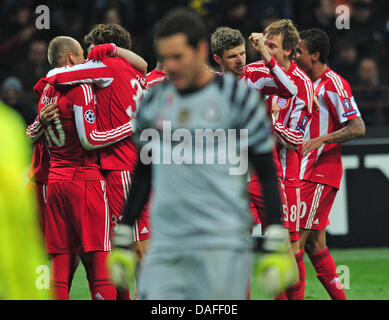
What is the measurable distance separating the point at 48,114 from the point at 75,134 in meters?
0.23

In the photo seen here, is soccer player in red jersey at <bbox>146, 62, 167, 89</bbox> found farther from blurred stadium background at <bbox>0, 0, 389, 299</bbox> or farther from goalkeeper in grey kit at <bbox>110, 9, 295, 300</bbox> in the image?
blurred stadium background at <bbox>0, 0, 389, 299</bbox>

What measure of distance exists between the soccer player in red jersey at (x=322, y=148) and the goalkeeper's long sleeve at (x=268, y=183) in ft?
9.61

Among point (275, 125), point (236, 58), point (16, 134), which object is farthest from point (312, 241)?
point (16, 134)

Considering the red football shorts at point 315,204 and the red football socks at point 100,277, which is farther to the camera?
the red football shorts at point 315,204

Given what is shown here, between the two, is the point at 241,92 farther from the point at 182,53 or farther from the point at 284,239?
the point at 284,239

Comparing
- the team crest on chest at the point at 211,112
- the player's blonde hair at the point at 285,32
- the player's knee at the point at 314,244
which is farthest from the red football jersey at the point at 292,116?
the team crest on chest at the point at 211,112

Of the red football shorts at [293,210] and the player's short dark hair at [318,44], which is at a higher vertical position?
the player's short dark hair at [318,44]

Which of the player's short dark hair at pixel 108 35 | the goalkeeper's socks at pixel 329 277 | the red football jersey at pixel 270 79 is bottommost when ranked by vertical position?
the goalkeeper's socks at pixel 329 277

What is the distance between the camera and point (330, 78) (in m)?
6.68

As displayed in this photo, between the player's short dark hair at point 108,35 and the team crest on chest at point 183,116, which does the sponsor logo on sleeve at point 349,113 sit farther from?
the team crest on chest at point 183,116

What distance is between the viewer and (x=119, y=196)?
5656 millimetres

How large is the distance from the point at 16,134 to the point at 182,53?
146cm

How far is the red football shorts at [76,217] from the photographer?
5344mm

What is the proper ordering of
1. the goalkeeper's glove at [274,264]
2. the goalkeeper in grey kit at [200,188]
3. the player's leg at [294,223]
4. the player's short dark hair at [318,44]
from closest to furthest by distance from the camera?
the goalkeeper's glove at [274,264] < the goalkeeper in grey kit at [200,188] < the player's leg at [294,223] < the player's short dark hair at [318,44]
